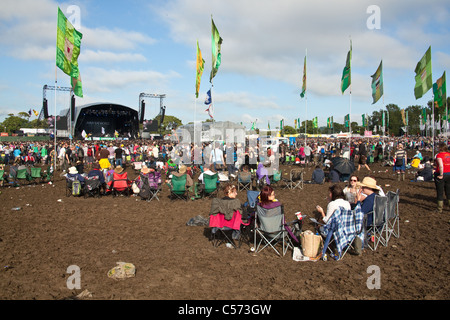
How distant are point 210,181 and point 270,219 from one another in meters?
4.80

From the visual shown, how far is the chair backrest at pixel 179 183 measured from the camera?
9997 mm

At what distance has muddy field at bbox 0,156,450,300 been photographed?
4.23 metres

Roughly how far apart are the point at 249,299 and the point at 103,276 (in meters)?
2.15

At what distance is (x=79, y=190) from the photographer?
10867mm

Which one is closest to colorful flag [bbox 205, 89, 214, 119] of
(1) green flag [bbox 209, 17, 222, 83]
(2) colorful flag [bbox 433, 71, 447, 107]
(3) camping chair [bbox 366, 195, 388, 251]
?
(1) green flag [bbox 209, 17, 222, 83]

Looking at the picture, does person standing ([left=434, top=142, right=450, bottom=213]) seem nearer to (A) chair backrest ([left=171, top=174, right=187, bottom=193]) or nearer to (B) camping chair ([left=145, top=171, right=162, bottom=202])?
(A) chair backrest ([left=171, top=174, right=187, bottom=193])

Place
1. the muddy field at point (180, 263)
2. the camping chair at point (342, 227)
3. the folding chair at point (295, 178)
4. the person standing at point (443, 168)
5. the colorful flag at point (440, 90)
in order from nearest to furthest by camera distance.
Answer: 1. the muddy field at point (180, 263)
2. the camping chair at point (342, 227)
3. the person standing at point (443, 168)
4. the folding chair at point (295, 178)
5. the colorful flag at point (440, 90)

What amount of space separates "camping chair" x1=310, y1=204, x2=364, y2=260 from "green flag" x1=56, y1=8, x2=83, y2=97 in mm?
12909

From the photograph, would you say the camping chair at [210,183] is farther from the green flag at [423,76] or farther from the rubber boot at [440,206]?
the green flag at [423,76]

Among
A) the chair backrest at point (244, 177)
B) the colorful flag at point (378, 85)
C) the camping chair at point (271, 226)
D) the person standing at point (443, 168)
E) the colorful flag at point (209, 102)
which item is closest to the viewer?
the camping chair at point (271, 226)

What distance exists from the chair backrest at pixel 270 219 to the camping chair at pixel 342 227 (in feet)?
2.55


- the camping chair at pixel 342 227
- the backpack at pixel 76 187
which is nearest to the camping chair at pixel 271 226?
the camping chair at pixel 342 227

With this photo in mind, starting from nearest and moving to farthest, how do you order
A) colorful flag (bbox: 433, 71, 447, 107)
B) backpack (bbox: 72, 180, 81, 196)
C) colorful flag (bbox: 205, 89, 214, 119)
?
backpack (bbox: 72, 180, 81, 196) → colorful flag (bbox: 205, 89, 214, 119) → colorful flag (bbox: 433, 71, 447, 107)
